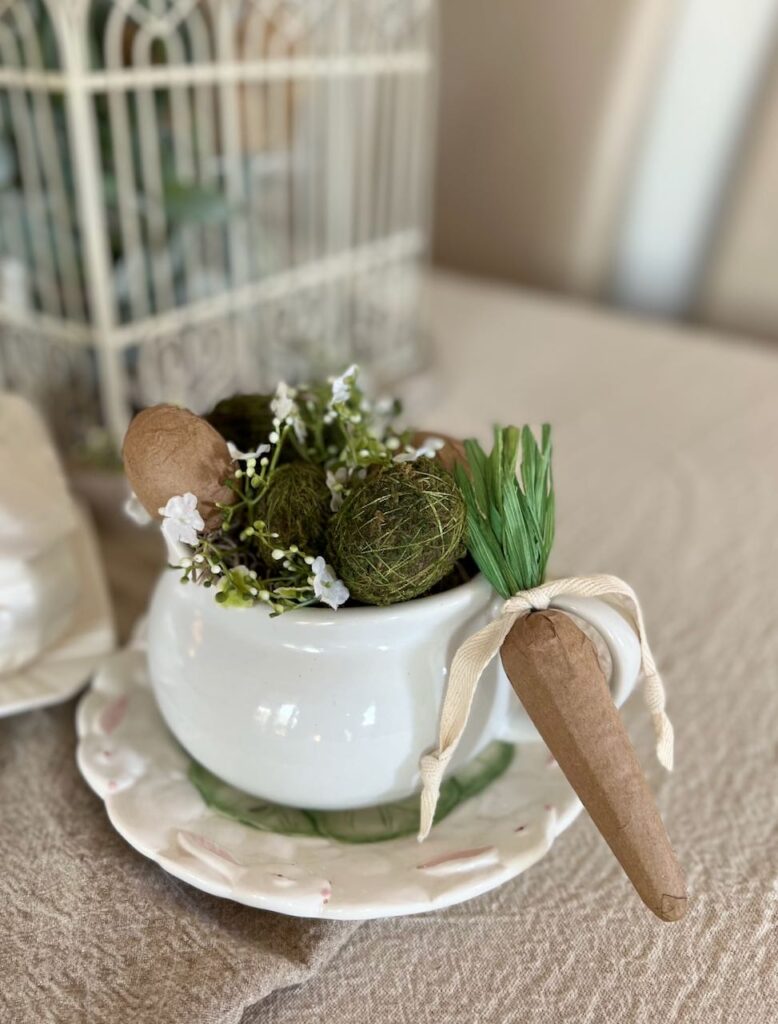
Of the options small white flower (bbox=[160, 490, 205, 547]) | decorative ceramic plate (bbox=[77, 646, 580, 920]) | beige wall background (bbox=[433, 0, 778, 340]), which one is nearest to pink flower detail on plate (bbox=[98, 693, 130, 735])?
decorative ceramic plate (bbox=[77, 646, 580, 920])

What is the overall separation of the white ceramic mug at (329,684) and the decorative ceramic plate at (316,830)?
0.01 meters

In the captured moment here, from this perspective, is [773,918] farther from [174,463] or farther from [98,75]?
[98,75]

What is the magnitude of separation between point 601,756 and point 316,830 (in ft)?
0.35

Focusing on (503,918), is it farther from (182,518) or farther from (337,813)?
(182,518)

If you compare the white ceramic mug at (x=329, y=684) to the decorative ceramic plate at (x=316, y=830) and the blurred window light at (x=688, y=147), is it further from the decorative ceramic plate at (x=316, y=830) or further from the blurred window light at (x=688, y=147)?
the blurred window light at (x=688, y=147)

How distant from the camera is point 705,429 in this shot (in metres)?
0.67

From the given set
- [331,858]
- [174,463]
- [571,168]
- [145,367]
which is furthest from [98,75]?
[571,168]

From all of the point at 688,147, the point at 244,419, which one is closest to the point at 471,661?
the point at 244,419

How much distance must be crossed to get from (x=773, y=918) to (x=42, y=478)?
33cm

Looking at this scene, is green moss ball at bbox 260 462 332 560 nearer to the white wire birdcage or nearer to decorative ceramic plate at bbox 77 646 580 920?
decorative ceramic plate at bbox 77 646 580 920

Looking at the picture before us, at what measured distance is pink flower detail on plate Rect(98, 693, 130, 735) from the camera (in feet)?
1.12

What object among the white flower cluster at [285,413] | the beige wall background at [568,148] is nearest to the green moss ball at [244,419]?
the white flower cluster at [285,413]

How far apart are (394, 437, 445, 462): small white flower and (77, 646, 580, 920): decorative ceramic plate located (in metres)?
0.12

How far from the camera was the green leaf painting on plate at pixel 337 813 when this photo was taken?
307mm
